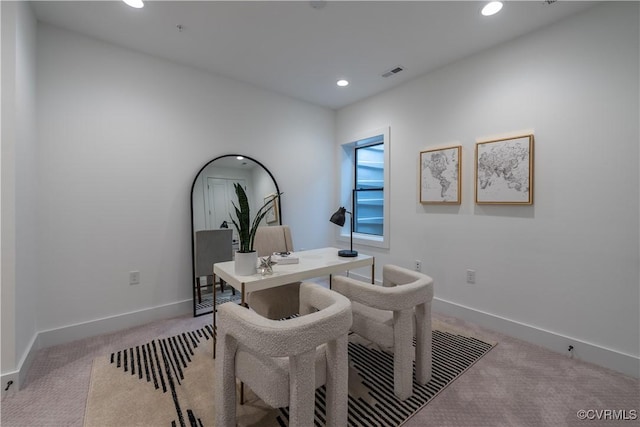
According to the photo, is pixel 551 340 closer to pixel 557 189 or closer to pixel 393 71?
pixel 557 189

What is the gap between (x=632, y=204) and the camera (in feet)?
6.14

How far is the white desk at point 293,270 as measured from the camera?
5.70 feet

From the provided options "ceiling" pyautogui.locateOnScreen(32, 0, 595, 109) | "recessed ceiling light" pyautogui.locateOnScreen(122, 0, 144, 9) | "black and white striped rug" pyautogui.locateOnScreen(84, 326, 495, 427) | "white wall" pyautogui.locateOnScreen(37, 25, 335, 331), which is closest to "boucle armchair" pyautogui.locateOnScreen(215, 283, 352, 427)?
"black and white striped rug" pyautogui.locateOnScreen(84, 326, 495, 427)

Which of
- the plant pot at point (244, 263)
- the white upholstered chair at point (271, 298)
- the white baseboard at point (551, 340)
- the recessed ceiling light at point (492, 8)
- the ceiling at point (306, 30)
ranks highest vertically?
the ceiling at point (306, 30)

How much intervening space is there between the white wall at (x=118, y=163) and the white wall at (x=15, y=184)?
279 millimetres

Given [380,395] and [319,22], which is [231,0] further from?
[380,395]

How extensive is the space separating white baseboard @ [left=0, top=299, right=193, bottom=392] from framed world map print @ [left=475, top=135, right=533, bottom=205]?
3189 mm

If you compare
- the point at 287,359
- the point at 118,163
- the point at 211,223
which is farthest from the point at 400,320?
the point at 118,163

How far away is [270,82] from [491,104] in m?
2.35

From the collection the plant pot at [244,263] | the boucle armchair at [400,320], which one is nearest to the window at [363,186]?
the boucle armchair at [400,320]

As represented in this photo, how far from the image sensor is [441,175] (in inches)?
114

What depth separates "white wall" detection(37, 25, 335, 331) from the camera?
7.36ft

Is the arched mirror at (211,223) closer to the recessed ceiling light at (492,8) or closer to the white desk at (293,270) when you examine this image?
the white desk at (293,270)

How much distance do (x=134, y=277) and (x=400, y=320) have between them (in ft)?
8.08
